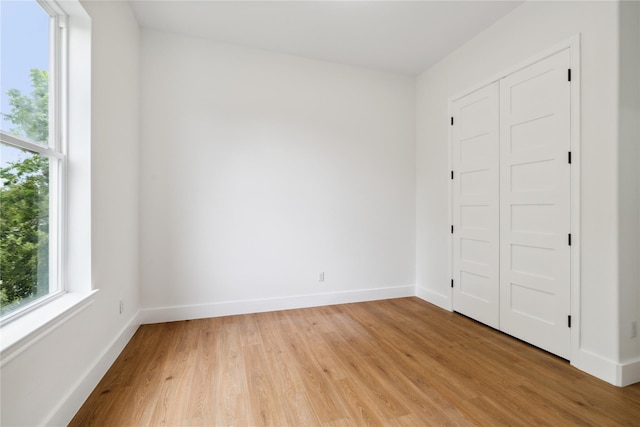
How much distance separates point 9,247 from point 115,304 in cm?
107

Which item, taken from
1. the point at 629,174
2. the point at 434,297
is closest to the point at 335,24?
the point at 629,174

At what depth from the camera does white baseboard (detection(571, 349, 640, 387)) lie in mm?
1888

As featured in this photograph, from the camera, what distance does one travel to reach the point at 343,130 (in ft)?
11.8

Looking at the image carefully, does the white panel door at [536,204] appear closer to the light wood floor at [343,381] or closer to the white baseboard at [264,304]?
the light wood floor at [343,381]

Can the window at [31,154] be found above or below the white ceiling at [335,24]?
below

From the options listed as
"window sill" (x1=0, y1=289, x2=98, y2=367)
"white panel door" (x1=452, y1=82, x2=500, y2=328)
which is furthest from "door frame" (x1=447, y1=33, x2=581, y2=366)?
"window sill" (x1=0, y1=289, x2=98, y2=367)

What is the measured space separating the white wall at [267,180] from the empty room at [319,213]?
0.08 feet

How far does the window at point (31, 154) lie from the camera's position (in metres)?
1.30

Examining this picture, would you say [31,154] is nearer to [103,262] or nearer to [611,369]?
[103,262]

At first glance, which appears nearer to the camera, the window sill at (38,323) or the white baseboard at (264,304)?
the window sill at (38,323)

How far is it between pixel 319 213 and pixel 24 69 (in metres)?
2.64

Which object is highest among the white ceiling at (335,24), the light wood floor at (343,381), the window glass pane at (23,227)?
the white ceiling at (335,24)

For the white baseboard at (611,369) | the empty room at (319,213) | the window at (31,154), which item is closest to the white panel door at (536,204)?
the empty room at (319,213)

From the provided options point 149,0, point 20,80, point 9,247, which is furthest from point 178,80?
point 9,247
